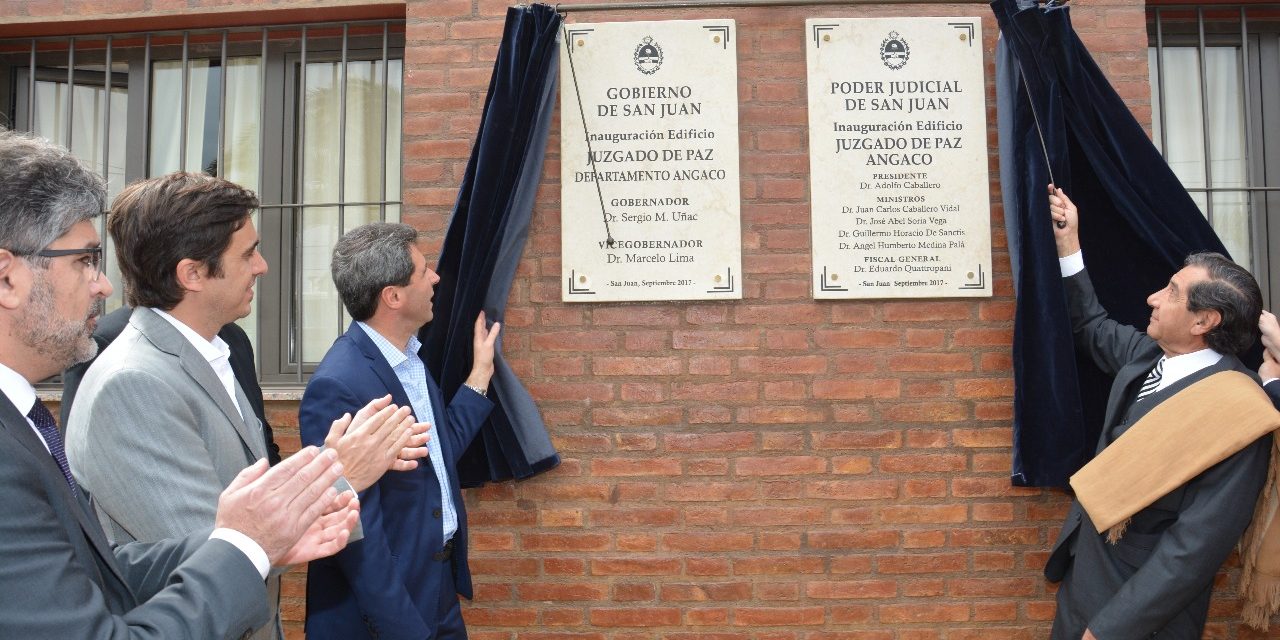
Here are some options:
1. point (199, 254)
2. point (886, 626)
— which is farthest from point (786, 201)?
point (199, 254)

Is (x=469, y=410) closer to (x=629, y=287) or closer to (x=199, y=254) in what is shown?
(x=629, y=287)

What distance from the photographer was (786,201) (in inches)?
142

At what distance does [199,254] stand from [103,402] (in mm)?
425

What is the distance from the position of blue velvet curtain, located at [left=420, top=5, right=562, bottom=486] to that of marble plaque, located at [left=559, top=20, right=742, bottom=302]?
0.17 m

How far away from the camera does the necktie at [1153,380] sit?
120 inches

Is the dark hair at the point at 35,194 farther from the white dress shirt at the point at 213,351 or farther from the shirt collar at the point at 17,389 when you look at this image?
the white dress shirt at the point at 213,351

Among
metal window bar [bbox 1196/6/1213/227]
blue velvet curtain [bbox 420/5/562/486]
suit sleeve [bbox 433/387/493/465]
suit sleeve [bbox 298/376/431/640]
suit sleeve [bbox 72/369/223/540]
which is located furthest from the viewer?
metal window bar [bbox 1196/6/1213/227]

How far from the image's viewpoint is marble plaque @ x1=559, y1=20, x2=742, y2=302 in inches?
141

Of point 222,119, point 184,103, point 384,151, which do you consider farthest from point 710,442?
point 184,103

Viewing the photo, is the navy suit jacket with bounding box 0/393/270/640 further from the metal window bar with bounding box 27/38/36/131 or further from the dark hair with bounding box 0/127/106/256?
the metal window bar with bounding box 27/38/36/131

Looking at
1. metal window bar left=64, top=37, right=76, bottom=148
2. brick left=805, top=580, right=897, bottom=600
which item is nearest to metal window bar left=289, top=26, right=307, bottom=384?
metal window bar left=64, top=37, right=76, bottom=148

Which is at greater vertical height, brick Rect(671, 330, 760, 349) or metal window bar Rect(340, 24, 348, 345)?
metal window bar Rect(340, 24, 348, 345)

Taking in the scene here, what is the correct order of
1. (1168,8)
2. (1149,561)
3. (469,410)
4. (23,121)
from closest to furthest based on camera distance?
(1149,561) → (469,410) → (1168,8) → (23,121)

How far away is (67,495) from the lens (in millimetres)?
1549
